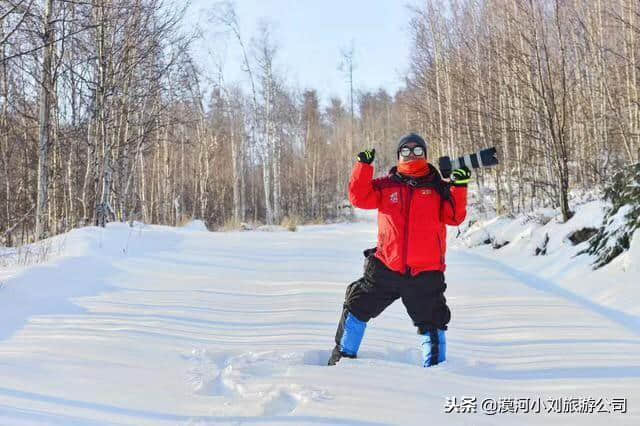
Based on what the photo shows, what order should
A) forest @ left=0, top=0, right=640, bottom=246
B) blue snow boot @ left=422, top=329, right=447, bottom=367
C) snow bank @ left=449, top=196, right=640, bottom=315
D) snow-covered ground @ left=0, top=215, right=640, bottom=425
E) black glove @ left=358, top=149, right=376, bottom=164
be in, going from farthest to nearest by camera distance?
forest @ left=0, top=0, right=640, bottom=246, snow bank @ left=449, top=196, right=640, bottom=315, black glove @ left=358, top=149, right=376, bottom=164, blue snow boot @ left=422, top=329, right=447, bottom=367, snow-covered ground @ left=0, top=215, right=640, bottom=425

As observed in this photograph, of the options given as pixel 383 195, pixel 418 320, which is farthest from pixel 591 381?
pixel 383 195

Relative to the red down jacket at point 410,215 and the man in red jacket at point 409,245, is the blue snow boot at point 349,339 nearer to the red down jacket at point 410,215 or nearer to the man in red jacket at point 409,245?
the man in red jacket at point 409,245

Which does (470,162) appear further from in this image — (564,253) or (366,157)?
(564,253)

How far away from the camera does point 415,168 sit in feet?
10.8

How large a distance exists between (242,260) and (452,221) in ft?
17.8

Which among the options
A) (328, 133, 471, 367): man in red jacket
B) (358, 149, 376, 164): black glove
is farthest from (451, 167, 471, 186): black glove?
(358, 149, 376, 164): black glove

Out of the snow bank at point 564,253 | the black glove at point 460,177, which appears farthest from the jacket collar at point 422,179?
the snow bank at point 564,253

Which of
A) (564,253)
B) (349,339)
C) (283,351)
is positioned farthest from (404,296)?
(564,253)

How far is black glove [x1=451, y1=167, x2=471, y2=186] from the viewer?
3.15 meters

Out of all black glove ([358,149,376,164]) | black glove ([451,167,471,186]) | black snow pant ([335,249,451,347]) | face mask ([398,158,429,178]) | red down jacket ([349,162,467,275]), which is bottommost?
black snow pant ([335,249,451,347])

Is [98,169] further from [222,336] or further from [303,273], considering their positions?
[222,336]

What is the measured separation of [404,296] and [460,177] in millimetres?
858

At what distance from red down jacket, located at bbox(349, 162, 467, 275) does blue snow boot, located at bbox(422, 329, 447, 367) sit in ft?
1.34

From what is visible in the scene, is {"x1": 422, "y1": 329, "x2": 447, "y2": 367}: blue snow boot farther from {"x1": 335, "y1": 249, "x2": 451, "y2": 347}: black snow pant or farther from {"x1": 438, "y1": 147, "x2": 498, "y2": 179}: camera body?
{"x1": 438, "y1": 147, "x2": 498, "y2": 179}: camera body
